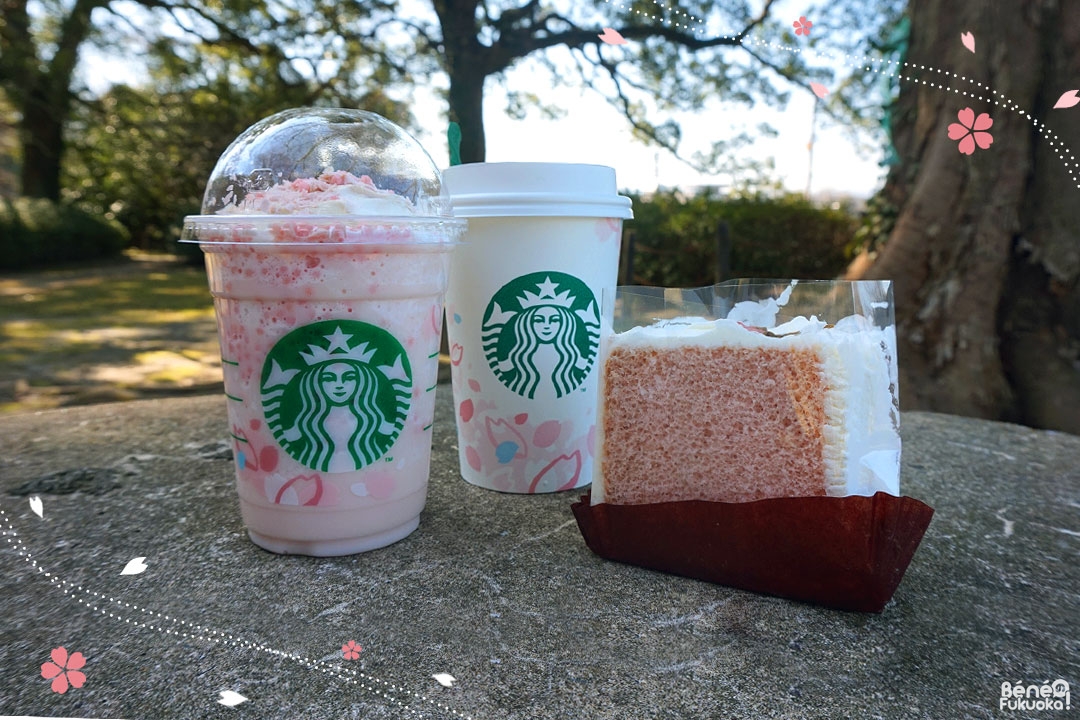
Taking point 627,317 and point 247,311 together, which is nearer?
point 247,311

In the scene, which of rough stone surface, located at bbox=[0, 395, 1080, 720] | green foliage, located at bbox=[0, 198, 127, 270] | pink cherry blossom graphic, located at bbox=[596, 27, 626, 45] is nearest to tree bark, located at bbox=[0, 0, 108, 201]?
green foliage, located at bbox=[0, 198, 127, 270]

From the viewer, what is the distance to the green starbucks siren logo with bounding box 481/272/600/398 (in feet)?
6.05

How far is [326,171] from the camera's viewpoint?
62.3 inches

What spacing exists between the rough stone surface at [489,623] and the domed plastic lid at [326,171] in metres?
0.76

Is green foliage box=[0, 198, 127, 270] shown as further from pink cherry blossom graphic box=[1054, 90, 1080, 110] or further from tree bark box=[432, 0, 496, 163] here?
pink cherry blossom graphic box=[1054, 90, 1080, 110]

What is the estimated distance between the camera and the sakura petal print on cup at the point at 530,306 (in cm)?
183

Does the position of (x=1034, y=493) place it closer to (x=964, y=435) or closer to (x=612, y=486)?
(x=964, y=435)

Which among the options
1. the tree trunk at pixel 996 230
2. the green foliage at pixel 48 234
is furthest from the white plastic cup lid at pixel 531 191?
the green foliage at pixel 48 234

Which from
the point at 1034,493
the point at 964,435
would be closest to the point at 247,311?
the point at 1034,493

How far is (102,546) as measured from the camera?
1653 mm

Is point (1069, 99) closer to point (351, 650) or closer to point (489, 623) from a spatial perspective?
point (489, 623)

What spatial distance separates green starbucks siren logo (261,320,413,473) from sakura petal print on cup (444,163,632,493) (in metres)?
0.38

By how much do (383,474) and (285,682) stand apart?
20.3 inches
